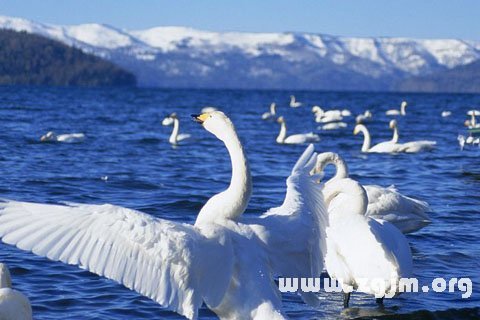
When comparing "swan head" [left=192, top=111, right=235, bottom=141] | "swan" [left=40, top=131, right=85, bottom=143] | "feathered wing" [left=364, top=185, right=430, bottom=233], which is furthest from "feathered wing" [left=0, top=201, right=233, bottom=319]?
"swan" [left=40, top=131, right=85, bottom=143]

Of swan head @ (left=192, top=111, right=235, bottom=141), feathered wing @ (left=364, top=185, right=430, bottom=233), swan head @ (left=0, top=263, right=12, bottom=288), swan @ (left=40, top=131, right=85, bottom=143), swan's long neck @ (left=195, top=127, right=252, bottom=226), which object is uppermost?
swan head @ (left=192, top=111, right=235, bottom=141)

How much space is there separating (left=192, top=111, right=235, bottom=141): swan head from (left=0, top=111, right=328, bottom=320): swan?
0.24 metres

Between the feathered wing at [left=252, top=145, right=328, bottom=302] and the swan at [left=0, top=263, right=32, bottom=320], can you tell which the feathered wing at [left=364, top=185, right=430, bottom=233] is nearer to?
the feathered wing at [left=252, top=145, right=328, bottom=302]

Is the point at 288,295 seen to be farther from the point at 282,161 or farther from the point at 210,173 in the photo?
the point at 282,161

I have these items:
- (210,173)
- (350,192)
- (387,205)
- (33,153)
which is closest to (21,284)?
(350,192)

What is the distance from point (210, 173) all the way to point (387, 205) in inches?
359

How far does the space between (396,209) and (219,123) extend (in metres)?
5.07

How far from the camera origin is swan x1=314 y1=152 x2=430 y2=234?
11.2 metres

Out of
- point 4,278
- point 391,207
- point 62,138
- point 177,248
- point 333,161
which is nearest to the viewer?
point 177,248

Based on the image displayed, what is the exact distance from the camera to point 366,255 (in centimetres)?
812

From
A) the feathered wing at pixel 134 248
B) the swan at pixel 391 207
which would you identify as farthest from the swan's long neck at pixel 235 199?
the swan at pixel 391 207

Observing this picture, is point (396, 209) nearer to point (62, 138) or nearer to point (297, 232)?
point (297, 232)

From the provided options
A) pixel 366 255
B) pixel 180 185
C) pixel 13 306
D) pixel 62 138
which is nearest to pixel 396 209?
pixel 366 255

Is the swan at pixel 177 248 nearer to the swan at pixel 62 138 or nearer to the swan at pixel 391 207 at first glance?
the swan at pixel 391 207
